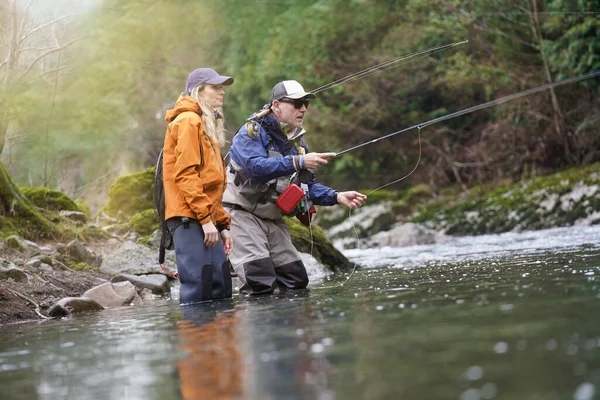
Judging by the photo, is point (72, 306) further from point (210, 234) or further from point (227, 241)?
point (210, 234)

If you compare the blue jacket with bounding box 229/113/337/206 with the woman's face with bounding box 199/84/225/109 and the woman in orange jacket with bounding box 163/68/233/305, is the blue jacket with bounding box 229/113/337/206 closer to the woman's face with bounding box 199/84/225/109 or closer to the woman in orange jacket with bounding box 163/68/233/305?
the woman in orange jacket with bounding box 163/68/233/305

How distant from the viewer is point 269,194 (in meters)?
6.94

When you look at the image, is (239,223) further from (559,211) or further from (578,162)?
(578,162)

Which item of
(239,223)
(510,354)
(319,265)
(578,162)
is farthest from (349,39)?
(510,354)

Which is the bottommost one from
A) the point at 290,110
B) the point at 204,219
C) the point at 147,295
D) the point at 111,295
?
the point at 147,295

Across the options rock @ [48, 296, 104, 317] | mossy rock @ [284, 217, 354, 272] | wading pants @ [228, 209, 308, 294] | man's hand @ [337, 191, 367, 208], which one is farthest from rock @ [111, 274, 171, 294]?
man's hand @ [337, 191, 367, 208]

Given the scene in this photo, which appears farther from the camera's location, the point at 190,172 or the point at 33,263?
the point at 33,263

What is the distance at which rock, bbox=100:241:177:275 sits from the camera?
30.7 feet

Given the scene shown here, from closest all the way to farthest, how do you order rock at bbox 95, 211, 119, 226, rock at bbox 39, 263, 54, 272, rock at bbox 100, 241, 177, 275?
rock at bbox 39, 263, 54, 272
rock at bbox 100, 241, 177, 275
rock at bbox 95, 211, 119, 226

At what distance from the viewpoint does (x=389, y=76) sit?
2259 cm

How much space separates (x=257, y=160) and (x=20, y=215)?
4725mm


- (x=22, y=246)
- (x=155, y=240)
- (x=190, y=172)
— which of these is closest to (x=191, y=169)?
(x=190, y=172)

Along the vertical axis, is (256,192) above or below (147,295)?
above

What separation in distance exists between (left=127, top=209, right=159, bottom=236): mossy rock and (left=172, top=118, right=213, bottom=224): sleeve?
5517mm
